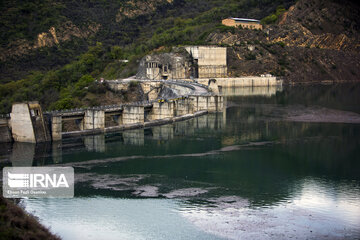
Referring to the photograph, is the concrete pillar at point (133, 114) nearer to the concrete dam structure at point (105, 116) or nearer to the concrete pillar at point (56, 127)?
the concrete dam structure at point (105, 116)

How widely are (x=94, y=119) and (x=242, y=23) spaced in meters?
80.0

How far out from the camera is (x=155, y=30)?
153m

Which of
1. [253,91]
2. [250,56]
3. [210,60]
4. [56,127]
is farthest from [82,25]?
[56,127]

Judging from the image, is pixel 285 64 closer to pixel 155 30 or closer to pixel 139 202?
pixel 155 30

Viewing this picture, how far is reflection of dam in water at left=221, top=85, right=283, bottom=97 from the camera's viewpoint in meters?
93.6

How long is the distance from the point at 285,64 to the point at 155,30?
45126mm

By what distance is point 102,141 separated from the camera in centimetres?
5047

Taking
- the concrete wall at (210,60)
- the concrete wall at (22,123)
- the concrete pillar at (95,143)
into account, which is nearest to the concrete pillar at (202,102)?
the concrete pillar at (95,143)

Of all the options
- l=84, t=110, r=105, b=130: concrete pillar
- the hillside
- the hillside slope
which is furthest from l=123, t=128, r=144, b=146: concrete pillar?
the hillside slope

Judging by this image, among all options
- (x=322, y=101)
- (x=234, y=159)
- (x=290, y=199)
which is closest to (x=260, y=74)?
(x=322, y=101)

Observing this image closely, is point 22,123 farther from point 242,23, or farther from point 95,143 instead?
point 242,23

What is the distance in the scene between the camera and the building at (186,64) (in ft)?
301

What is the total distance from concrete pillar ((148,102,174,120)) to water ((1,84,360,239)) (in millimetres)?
2819

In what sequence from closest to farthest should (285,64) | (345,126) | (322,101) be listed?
(345,126), (322,101), (285,64)
